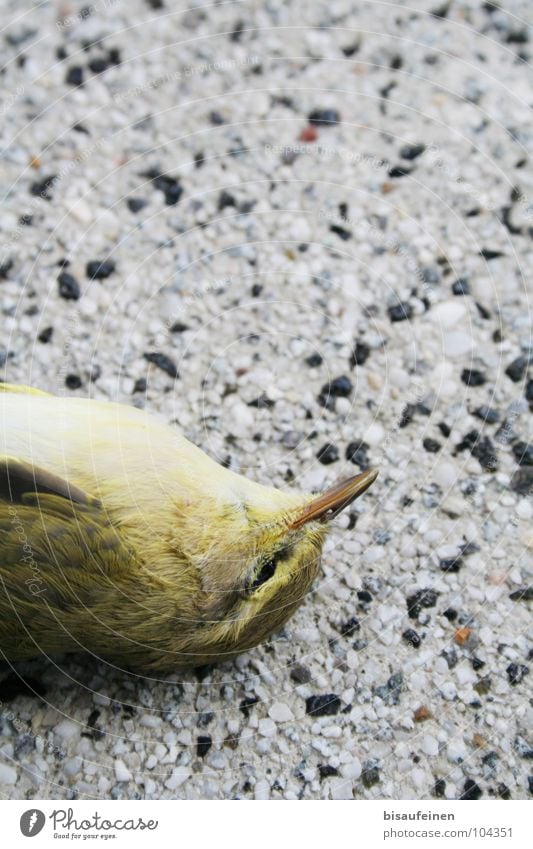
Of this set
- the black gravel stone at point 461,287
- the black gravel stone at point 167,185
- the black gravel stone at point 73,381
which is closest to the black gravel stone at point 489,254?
the black gravel stone at point 461,287

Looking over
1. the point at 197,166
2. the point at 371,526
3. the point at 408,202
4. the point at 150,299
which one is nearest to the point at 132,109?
the point at 197,166

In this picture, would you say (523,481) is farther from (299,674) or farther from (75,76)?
(75,76)

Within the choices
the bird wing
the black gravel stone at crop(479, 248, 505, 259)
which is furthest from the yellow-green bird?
the black gravel stone at crop(479, 248, 505, 259)

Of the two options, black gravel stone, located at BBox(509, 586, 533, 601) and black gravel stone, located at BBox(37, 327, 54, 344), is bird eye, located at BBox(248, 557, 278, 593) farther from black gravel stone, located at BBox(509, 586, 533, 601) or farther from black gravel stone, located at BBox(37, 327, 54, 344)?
black gravel stone, located at BBox(37, 327, 54, 344)

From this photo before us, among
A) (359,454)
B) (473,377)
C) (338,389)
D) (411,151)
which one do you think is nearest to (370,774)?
(359,454)

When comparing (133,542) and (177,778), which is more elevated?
(133,542)

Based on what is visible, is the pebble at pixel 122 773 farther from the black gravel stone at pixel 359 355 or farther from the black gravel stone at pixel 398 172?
the black gravel stone at pixel 398 172
